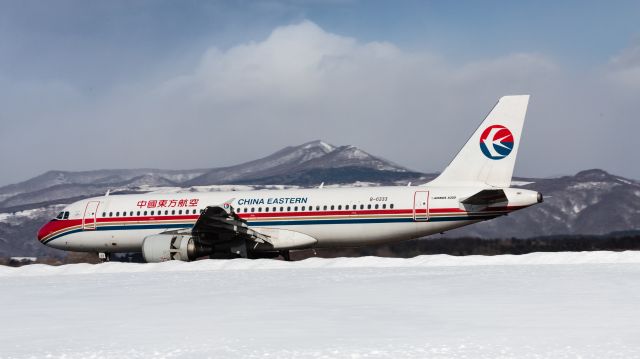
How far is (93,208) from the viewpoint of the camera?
131 feet

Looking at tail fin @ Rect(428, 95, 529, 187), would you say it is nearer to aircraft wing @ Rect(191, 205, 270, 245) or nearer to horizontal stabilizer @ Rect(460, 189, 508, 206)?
horizontal stabilizer @ Rect(460, 189, 508, 206)

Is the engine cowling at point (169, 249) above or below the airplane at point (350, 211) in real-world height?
below

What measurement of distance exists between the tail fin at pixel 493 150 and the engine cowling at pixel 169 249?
11.1 m

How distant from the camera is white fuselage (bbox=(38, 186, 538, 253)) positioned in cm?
3328

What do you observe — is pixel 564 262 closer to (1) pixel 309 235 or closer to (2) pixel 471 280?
(2) pixel 471 280

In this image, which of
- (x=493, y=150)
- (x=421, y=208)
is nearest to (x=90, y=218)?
(x=421, y=208)

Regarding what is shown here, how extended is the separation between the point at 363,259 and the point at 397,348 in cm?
1475

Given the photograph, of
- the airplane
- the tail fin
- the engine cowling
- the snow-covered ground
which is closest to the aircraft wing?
the airplane

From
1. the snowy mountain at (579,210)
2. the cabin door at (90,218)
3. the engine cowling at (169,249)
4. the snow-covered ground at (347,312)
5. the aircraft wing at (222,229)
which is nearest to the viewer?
the snow-covered ground at (347,312)

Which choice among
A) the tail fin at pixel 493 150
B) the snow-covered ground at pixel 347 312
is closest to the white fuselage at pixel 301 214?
the tail fin at pixel 493 150

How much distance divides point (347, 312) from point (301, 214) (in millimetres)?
21048

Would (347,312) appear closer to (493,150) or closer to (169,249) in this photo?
(493,150)

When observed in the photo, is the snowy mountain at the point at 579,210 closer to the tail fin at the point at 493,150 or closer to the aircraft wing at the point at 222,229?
the tail fin at the point at 493,150

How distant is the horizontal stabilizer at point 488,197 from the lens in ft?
105
